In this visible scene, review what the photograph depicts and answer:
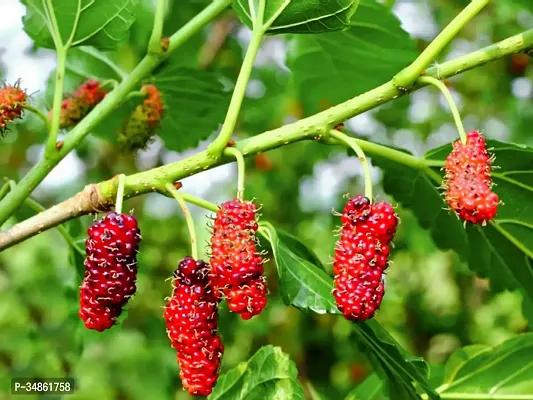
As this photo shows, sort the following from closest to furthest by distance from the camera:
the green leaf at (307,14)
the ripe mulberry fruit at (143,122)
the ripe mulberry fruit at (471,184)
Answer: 1. the ripe mulberry fruit at (471,184)
2. the green leaf at (307,14)
3. the ripe mulberry fruit at (143,122)

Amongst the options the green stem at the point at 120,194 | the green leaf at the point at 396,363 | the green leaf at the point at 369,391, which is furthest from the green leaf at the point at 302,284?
the green leaf at the point at 369,391

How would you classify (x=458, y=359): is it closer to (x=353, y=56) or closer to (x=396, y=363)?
(x=396, y=363)

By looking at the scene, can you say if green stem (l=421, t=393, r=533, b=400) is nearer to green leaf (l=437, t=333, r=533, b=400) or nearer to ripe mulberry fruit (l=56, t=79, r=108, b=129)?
green leaf (l=437, t=333, r=533, b=400)

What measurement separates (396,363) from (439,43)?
45 cm

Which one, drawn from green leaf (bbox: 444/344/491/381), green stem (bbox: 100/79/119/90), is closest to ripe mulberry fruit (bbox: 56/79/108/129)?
green stem (bbox: 100/79/119/90)

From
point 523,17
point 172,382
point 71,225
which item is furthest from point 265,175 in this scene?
point 71,225

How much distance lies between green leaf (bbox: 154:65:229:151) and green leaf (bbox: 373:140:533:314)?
41 centimetres

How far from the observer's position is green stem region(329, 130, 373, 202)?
2.70 feet

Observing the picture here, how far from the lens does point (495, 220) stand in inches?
47.1

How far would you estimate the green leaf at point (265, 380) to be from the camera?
1.03 meters

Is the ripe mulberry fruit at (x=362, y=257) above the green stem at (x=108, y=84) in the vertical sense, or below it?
below

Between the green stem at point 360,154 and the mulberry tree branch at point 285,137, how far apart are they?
0.05ft

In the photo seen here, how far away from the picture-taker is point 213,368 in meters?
0.82

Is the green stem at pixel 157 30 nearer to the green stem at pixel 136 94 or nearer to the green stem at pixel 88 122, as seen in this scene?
the green stem at pixel 88 122
